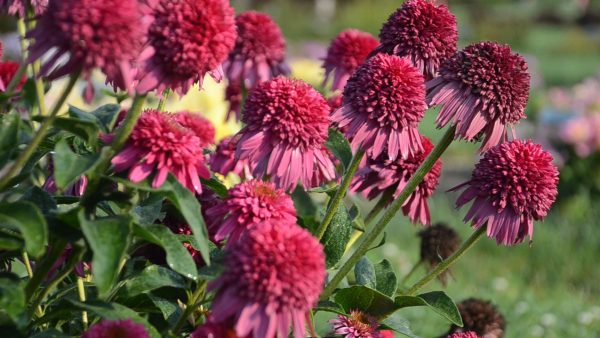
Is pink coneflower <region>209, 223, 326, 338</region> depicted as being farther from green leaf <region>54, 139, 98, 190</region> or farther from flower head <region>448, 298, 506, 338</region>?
flower head <region>448, 298, 506, 338</region>

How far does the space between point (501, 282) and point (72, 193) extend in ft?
7.70

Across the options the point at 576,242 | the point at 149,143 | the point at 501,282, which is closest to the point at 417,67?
the point at 149,143

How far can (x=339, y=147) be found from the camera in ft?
4.57

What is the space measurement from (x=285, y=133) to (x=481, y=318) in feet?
2.57

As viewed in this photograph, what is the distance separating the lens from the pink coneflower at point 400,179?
1.49m

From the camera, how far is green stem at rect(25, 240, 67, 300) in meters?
1.09

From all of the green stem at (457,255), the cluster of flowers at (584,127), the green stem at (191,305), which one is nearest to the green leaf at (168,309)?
the green stem at (191,305)

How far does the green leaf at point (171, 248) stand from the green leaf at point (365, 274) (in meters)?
0.43

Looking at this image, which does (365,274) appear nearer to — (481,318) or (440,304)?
(440,304)

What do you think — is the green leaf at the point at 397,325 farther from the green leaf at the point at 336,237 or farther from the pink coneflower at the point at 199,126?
the pink coneflower at the point at 199,126

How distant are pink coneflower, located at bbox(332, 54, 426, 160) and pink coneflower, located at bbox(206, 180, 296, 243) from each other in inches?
7.1

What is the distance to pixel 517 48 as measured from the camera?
1659cm

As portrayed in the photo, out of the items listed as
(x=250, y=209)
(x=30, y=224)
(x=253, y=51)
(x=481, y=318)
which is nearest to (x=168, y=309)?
(x=250, y=209)

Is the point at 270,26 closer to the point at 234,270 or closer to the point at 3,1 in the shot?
the point at 3,1
